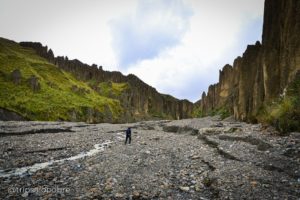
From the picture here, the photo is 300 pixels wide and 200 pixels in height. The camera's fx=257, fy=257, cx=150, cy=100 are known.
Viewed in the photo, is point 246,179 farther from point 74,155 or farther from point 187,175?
point 74,155

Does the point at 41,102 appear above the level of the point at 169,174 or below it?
above

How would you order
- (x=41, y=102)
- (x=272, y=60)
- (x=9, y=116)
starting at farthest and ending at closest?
(x=41, y=102)
(x=9, y=116)
(x=272, y=60)

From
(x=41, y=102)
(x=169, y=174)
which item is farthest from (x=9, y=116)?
(x=169, y=174)

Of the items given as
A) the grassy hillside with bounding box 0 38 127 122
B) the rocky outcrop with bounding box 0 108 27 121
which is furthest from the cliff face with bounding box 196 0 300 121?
the grassy hillside with bounding box 0 38 127 122

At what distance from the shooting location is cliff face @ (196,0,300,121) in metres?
32.0

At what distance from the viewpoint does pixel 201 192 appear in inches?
501

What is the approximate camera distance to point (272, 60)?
38125 mm

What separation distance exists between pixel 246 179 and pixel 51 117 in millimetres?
78936

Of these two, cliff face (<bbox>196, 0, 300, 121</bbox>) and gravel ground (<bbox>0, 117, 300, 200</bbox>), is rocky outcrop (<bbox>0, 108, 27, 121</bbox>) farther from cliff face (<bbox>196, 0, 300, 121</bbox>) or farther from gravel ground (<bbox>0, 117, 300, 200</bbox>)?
cliff face (<bbox>196, 0, 300, 121</bbox>)

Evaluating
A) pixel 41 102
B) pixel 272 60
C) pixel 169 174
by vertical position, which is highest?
pixel 272 60

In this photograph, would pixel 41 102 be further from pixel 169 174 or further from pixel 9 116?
pixel 169 174

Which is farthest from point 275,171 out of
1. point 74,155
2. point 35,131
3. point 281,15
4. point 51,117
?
point 51,117

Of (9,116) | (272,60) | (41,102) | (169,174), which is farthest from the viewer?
(41,102)

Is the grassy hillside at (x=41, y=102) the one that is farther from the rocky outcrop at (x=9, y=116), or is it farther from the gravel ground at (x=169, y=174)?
the gravel ground at (x=169, y=174)
